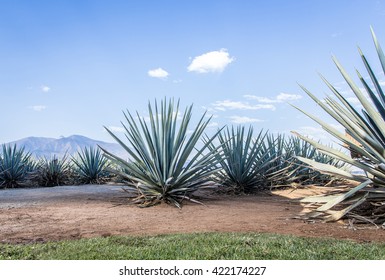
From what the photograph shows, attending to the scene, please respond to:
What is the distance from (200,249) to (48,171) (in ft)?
35.4

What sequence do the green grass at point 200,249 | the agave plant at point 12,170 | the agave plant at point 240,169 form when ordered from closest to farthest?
the green grass at point 200,249 < the agave plant at point 240,169 < the agave plant at point 12,170

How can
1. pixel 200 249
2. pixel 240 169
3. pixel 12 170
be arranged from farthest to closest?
1. pixel 12 170
2. pixel 240 169
3. pixel 200 249

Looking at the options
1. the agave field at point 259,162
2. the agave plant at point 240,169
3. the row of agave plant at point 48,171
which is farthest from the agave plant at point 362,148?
the row of agave plant at point 48,171

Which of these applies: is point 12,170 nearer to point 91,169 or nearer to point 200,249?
point 91,169

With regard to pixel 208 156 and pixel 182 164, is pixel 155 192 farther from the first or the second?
pixel 208 156

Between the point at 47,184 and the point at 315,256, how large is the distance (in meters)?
11.4

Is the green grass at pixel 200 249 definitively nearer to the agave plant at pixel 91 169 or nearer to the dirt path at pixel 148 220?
the dirt path at pixel 148 220

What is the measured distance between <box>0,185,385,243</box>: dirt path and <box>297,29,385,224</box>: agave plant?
0.42 metres

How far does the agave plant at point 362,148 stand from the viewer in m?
5.08

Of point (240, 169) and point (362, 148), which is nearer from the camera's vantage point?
point (362, 148)

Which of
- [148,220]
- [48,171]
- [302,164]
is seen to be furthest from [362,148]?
[48,171]

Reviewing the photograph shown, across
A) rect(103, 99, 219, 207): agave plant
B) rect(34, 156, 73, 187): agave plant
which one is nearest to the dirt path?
rect(103, 99, 219, 207): agave plant

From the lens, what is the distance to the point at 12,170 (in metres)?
13.2
